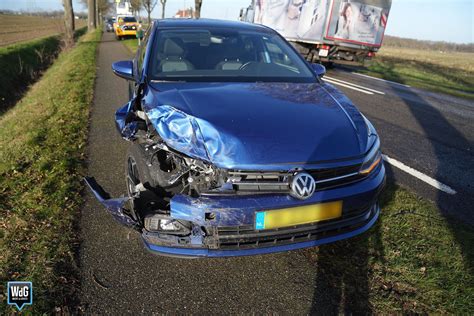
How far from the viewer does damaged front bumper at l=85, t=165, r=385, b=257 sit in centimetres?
202

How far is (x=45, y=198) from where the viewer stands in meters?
3.21

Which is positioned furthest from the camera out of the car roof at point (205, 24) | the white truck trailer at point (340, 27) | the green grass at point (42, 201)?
the white truck trailer at point (340, 27)

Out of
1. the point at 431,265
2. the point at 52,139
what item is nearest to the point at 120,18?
the point at 52,139

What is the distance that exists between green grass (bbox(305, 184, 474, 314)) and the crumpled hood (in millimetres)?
818

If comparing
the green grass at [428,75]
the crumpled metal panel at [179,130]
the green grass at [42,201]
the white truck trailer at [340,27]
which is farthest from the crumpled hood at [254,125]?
the white truck trailer at [340,27]

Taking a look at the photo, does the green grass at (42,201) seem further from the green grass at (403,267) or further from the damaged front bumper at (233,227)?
the green grass at (403,267)

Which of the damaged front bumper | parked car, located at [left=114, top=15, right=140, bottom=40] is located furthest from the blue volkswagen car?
parked car, located at [left=114, top=15, right=140, bottom=40]

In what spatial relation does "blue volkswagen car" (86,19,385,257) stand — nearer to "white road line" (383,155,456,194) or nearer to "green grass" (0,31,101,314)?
"green grass" (0,31,101,314)

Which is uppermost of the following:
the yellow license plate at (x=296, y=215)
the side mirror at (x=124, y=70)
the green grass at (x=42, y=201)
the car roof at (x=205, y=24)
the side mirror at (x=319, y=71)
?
the car roof at (x=205, y=24)

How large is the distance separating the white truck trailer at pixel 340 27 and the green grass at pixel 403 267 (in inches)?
434

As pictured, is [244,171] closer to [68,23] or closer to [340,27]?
[340,27]

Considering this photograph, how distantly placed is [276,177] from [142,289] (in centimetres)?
115

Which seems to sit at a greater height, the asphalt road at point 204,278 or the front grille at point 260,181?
the front grille at point 260,181

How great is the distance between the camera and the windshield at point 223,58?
3.16 metres
